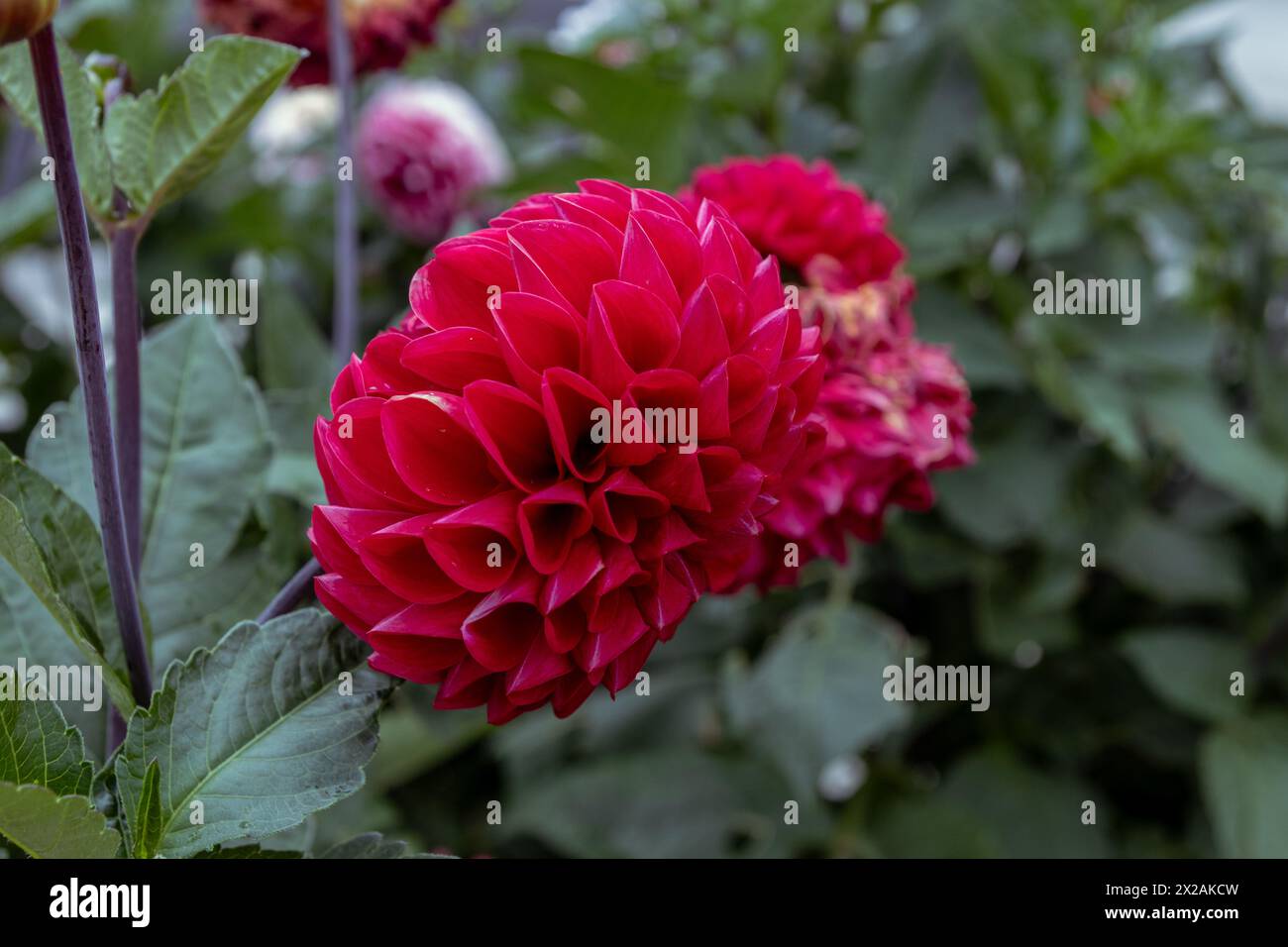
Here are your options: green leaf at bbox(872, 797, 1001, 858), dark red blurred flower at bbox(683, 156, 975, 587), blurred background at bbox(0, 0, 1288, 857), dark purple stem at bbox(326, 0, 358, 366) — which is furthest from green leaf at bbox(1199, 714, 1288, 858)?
dark purple stem at bbox(326, 0, 358, 366)

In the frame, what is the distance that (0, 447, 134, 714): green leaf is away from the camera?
285 mm

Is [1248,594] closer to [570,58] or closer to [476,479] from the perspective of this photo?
[570,58]

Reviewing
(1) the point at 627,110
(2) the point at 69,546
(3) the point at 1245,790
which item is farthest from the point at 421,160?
(3) the point at 1245,790

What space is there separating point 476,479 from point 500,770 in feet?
2.31

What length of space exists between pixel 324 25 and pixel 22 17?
439 millimetres

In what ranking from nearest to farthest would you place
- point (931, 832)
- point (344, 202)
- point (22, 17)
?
point (22, 17), point (344, 202), point (931, 832)

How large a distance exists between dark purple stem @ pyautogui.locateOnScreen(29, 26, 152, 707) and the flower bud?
23 millimetres

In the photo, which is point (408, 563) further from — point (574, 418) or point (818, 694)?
point (818, 694)

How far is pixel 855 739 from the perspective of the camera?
651mm

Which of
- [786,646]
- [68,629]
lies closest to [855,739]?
[786,646]

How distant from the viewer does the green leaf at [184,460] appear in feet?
1.28

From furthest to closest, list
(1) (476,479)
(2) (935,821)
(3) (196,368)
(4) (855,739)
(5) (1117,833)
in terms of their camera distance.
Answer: (5) (1117,833), (2) (935,821), (4) (855,739), (3) (196,368), (1) (476,479)

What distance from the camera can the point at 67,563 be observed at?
0.33m

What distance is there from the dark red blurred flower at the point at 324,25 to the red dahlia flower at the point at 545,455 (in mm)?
410
